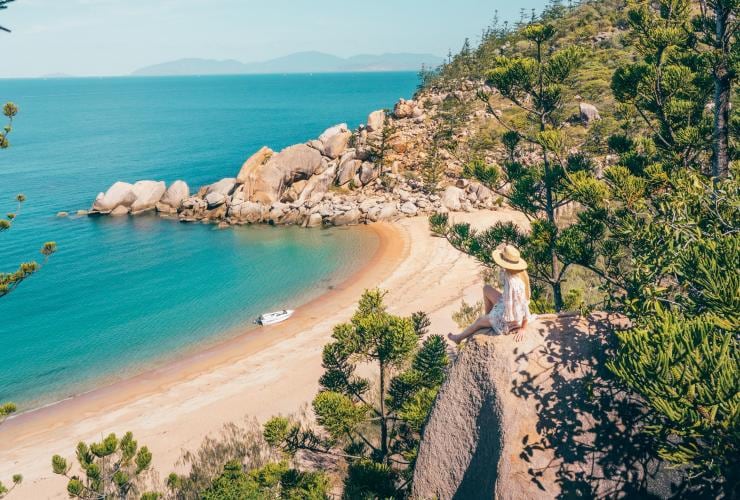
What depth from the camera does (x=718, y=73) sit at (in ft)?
32.6

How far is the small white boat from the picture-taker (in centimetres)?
2511

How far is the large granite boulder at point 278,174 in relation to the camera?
43.5 m

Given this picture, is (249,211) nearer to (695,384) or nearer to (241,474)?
(241,474)

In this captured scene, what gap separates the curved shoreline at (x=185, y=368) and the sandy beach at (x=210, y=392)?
0.05 m

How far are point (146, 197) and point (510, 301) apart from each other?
47.7 meters

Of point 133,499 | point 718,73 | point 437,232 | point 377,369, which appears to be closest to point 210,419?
point 133,499

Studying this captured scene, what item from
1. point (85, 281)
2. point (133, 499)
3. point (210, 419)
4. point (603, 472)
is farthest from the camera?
point (85, 281)

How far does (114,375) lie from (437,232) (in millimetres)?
16899

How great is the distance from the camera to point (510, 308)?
7.03 meters

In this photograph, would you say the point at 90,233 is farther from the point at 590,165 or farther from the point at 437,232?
the point at 590,165

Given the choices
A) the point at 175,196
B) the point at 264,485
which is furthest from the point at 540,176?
the point at 175,196

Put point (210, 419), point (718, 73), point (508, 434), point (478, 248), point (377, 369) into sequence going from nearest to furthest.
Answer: point (508, 434) < point (718, 73) < point (478, 248) < point (210, 419) < point (377, 369)

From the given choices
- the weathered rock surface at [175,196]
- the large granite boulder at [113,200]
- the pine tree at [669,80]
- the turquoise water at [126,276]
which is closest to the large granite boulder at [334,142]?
the turquoise water at [126,276]

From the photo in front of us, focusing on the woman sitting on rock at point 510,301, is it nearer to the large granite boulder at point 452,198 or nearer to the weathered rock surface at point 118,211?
the large granite boulder at point 452,198
